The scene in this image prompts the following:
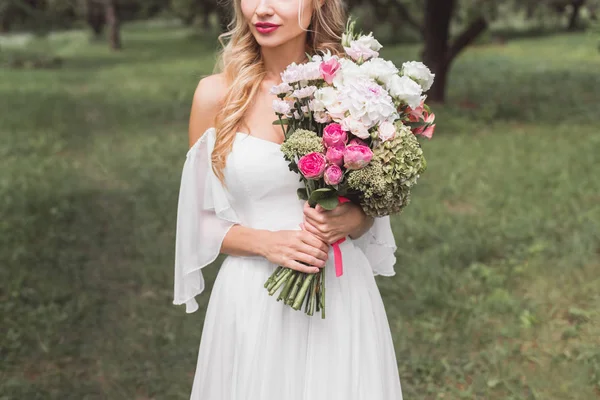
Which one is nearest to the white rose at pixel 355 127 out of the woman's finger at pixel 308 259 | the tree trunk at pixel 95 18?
the woman's finger at pixel 308 259

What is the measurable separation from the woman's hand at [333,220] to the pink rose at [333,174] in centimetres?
19

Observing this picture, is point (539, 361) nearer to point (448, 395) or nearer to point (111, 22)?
point (448, 395)

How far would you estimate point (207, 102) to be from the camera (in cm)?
281

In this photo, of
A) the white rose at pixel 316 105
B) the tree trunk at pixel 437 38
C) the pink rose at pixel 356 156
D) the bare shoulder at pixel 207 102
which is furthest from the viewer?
the tree trunk at pixel 437 38

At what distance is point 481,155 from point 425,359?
5925 millimetres

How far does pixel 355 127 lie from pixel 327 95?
15 cm

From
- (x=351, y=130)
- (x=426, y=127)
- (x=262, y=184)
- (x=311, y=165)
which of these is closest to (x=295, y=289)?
(x=262, y=184)

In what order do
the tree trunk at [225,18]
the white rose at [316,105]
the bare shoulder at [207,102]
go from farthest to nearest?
the tree trunk at [225,18]
the bare shoulder at [207,102]
the white rose at [316,105]

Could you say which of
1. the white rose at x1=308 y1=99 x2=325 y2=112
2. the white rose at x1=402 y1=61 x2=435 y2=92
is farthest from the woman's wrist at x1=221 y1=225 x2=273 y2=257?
the white rose at x1=402 y1=61 x2=435 y2=92

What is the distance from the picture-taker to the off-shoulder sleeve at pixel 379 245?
303cm

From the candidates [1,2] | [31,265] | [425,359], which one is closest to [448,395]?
[425,359]

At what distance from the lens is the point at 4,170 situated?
10.5 metres

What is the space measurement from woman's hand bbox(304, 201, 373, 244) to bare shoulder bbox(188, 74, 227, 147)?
0.51 meters

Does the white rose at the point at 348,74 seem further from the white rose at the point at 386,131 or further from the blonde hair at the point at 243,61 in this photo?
the blonde hair at the point at 243,61
